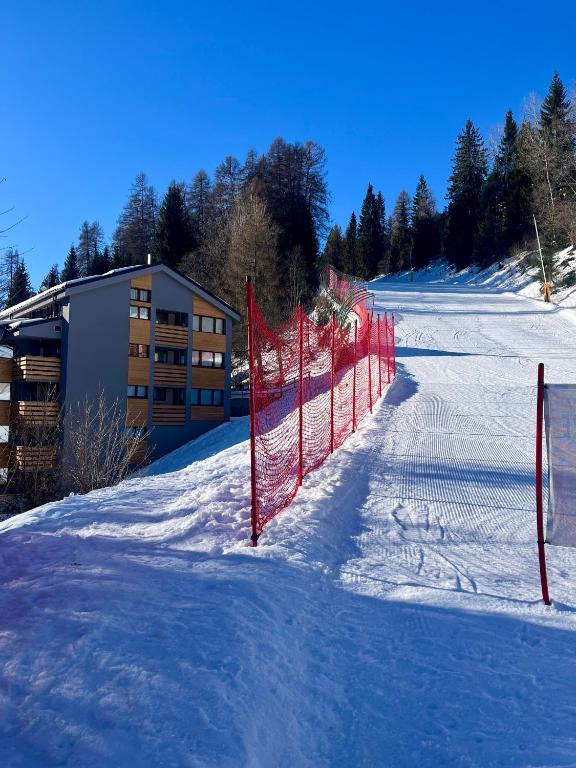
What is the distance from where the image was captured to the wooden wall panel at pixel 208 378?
2906 cm

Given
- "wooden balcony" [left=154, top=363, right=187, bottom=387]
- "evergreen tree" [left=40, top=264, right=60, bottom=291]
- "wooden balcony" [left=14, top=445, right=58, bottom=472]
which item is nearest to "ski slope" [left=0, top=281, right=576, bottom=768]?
"wooden balcony" [left=14, top=445, right=58, bottom=472]

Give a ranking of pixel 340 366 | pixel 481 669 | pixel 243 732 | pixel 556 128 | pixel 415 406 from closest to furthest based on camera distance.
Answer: pixel 243 732, pixel 481 669, pixel 415 406, pixel 340 366, pixel 556 128

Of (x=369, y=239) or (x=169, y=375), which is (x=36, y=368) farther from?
(x=369, y=239)

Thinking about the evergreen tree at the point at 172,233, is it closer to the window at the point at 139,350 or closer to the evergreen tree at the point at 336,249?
the window at the point at 139,350

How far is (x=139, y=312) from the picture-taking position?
27.6 metres

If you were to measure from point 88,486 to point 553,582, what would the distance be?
1290cm

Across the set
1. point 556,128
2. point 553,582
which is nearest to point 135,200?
point 556,128

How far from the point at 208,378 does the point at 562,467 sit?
26069mm

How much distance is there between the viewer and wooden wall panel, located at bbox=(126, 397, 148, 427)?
2655 centimetres

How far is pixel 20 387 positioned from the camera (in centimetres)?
2497

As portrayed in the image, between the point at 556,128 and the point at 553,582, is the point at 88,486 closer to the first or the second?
the point at 553,582

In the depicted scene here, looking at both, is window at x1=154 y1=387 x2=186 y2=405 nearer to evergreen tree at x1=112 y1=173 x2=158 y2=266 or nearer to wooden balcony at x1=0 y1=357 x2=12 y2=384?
wooden balcony at x1=0 y1=357 x2=12 y2=384

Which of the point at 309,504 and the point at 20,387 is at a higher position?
the point at 20,387

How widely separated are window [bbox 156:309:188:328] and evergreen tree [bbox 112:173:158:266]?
32714 mm
